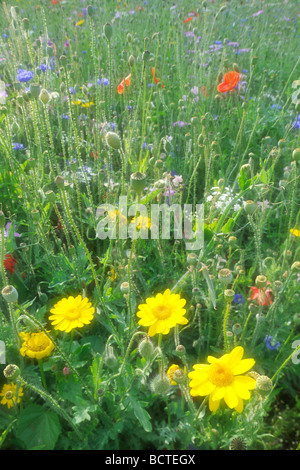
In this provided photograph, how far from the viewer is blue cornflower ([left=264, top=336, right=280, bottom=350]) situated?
1.28 m

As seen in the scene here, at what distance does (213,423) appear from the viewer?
1.13 meters

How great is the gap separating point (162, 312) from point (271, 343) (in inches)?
19.7

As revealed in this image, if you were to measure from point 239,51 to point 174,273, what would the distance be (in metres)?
2.44

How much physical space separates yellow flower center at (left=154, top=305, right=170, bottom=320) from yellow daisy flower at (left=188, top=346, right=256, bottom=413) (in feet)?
0.52

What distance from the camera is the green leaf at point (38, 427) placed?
107 centimetres

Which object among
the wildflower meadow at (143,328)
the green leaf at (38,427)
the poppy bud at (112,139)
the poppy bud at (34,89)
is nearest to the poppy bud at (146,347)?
the wildflower meadow at (143,328)

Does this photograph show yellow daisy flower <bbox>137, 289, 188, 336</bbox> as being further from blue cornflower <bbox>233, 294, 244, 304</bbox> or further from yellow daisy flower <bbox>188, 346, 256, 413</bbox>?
blue cornflower <bbox>233, 294, 244, 304</bbox>

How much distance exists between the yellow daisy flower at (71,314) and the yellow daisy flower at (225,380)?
15.4 inches

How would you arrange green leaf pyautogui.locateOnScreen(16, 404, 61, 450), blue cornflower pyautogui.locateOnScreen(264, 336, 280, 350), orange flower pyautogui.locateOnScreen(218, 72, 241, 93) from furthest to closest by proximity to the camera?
orange flower pyautogui.locateOnScreen(218, 72, 241, 93)
blue cornflower pyautogui.locateOnScreen(264, 336, 280, 350)
green leaf pyautogui.locateOnScreen(16, 404, 61, 450)

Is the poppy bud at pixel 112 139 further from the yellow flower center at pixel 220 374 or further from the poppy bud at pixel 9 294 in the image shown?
the yellow flower center at pixel 220 374

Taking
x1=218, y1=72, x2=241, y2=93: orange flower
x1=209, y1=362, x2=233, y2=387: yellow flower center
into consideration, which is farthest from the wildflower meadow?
x1=218, y1=72, x2=241, y2=93: orange flower

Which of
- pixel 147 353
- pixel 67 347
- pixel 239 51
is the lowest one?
pixel 67 347
